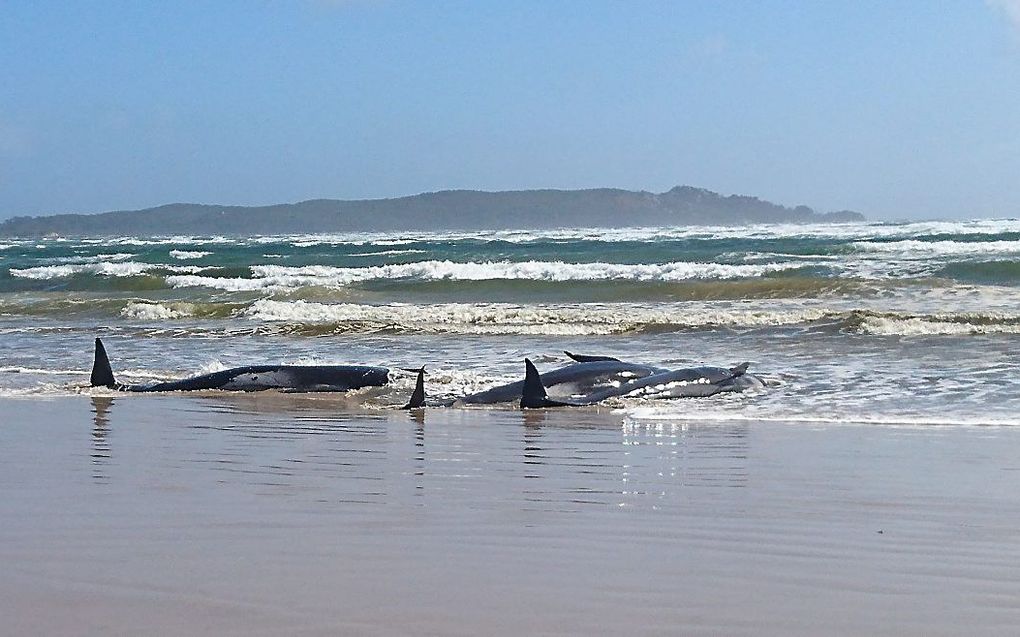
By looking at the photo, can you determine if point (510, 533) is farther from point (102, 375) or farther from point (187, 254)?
point (187, 254)

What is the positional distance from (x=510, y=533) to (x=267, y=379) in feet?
23.1

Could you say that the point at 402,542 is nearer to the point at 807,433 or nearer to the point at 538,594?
the point at 538,594

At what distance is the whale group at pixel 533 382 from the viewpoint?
972cm

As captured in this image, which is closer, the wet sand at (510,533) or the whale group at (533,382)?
the wet sand at (510,533)

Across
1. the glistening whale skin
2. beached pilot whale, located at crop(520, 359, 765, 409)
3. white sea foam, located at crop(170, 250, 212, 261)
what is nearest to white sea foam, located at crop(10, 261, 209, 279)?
white sea foam, located at crop(170, 250, 212, 261)

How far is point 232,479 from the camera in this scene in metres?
5.76

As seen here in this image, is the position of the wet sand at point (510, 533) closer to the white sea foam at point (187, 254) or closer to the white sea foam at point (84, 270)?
the white sea foam at point (84, 270)

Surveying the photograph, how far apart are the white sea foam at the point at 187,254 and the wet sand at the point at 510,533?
44729 millimetres

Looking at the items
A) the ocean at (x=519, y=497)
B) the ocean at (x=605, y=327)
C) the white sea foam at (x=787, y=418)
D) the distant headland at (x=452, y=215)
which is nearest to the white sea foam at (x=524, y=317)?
the ocean at (x=605, y=327)

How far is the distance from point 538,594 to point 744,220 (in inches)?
6944

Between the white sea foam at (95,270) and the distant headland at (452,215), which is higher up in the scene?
the distant headland at (452,215)

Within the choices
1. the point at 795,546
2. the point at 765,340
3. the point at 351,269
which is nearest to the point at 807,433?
the point at 795,546

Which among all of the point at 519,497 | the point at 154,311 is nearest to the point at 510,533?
the point at 519,497

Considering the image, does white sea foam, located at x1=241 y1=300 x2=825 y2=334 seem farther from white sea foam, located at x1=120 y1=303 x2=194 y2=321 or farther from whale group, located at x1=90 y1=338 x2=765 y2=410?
whale group, located at x1=90 y1=338 x2=765 y2=410
